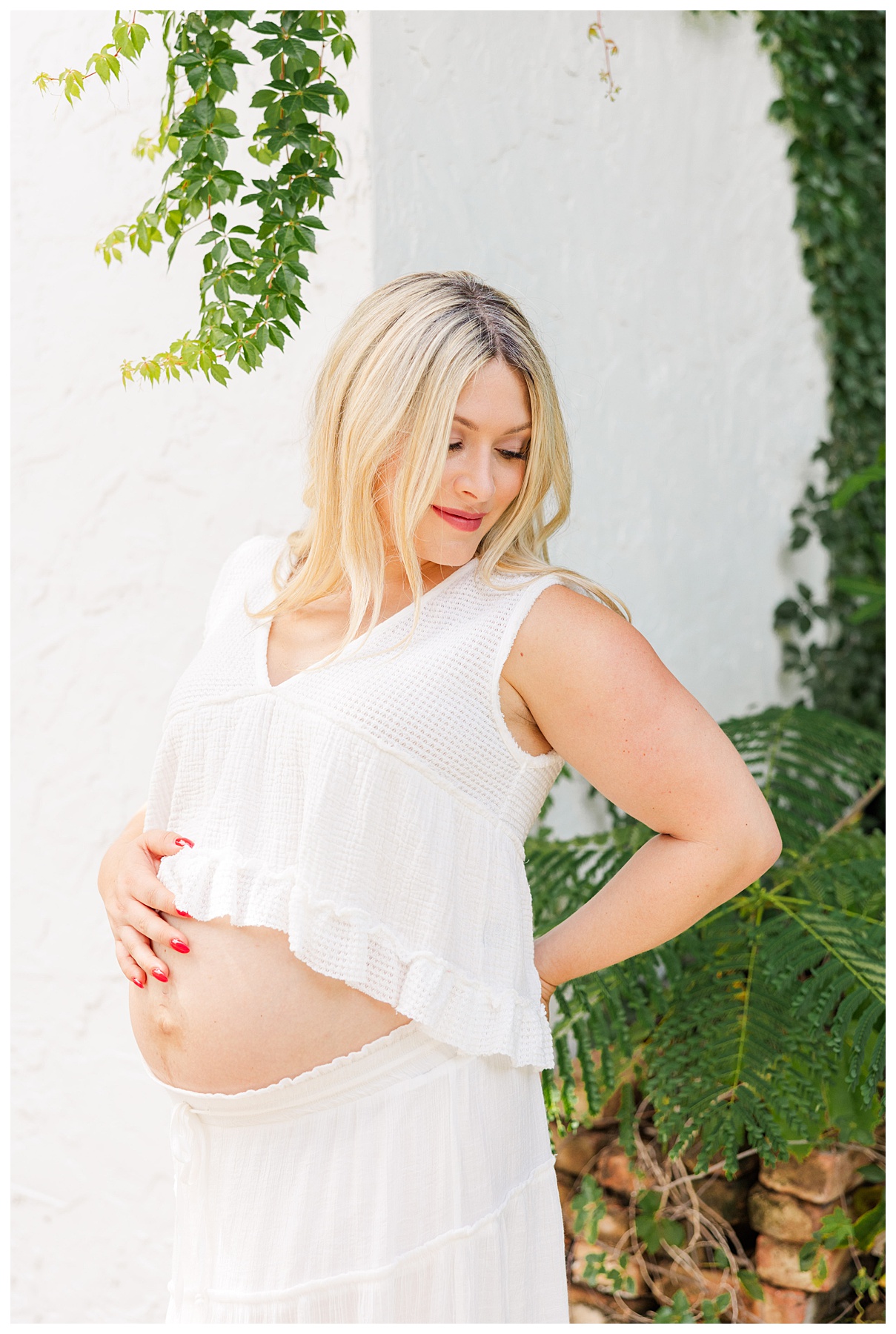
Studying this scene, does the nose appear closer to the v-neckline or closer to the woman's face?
the woman's face

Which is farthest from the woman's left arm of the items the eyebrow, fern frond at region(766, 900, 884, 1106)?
fern frond at region(766, 900, 884, 1106)

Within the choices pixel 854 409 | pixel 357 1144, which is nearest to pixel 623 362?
pixel 854 409

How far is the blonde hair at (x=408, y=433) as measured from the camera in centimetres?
147

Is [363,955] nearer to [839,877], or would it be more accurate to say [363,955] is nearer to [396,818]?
[396,818]

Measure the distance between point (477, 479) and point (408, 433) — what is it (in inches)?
4.2

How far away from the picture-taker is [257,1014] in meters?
1.45

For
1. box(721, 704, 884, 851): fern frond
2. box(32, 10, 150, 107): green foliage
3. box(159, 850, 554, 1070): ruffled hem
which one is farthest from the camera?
box(721, 704, 884, 851): fern frond

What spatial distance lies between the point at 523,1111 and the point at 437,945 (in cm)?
29

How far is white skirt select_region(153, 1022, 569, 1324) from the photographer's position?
4.73 feet

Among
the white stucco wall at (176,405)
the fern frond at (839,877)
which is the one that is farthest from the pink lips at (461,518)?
the fern frond at (839,877)

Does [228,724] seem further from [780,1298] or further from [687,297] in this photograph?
[687,297]

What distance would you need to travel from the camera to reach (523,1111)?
5.14 feet

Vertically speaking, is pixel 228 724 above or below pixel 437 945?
above

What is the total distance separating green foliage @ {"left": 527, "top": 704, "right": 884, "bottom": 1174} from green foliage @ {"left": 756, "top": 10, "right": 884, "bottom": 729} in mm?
1045
